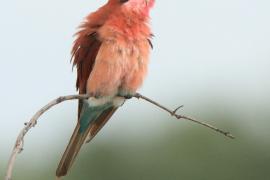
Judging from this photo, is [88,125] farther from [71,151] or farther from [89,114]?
[71,151]

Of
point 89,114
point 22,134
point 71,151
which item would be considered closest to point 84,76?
point 89,114

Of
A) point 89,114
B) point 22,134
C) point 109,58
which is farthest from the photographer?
point 89,114

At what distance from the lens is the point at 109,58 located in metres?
6.24

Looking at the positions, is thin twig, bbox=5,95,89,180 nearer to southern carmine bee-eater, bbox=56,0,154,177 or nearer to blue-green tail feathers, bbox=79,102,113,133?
southern carmine bee-eater, bbox=56,0,154,177

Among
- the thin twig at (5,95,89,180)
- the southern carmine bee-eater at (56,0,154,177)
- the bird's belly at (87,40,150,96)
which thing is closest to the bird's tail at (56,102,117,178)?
the southern carmine bee-eater at (56,0,154,177)

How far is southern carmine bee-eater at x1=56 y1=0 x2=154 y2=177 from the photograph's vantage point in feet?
20.5

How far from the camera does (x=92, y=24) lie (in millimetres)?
6395

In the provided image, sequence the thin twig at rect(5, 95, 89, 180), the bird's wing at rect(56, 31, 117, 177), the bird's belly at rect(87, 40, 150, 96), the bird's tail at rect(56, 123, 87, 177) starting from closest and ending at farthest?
the thin twig at rect(5, 95, 89, 180), the bird's tail at rect(56, 123, 87, 177), the bird's belly at rect(87, 40, 150, 96), the bird's wing at rect(56, 31, 117, 177)

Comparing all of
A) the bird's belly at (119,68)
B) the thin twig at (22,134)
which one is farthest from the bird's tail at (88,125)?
the thin twig at (22,134)

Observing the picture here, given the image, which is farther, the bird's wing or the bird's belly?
the bird's wing

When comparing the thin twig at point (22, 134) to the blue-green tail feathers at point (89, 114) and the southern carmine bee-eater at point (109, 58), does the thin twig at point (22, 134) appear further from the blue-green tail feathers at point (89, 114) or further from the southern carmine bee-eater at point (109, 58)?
the blue-green tail feathers at point (89, 114)

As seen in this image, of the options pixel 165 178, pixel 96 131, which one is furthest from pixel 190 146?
pixel 96 131

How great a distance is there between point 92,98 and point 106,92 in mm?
93

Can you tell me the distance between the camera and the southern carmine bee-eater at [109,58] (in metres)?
6.26
